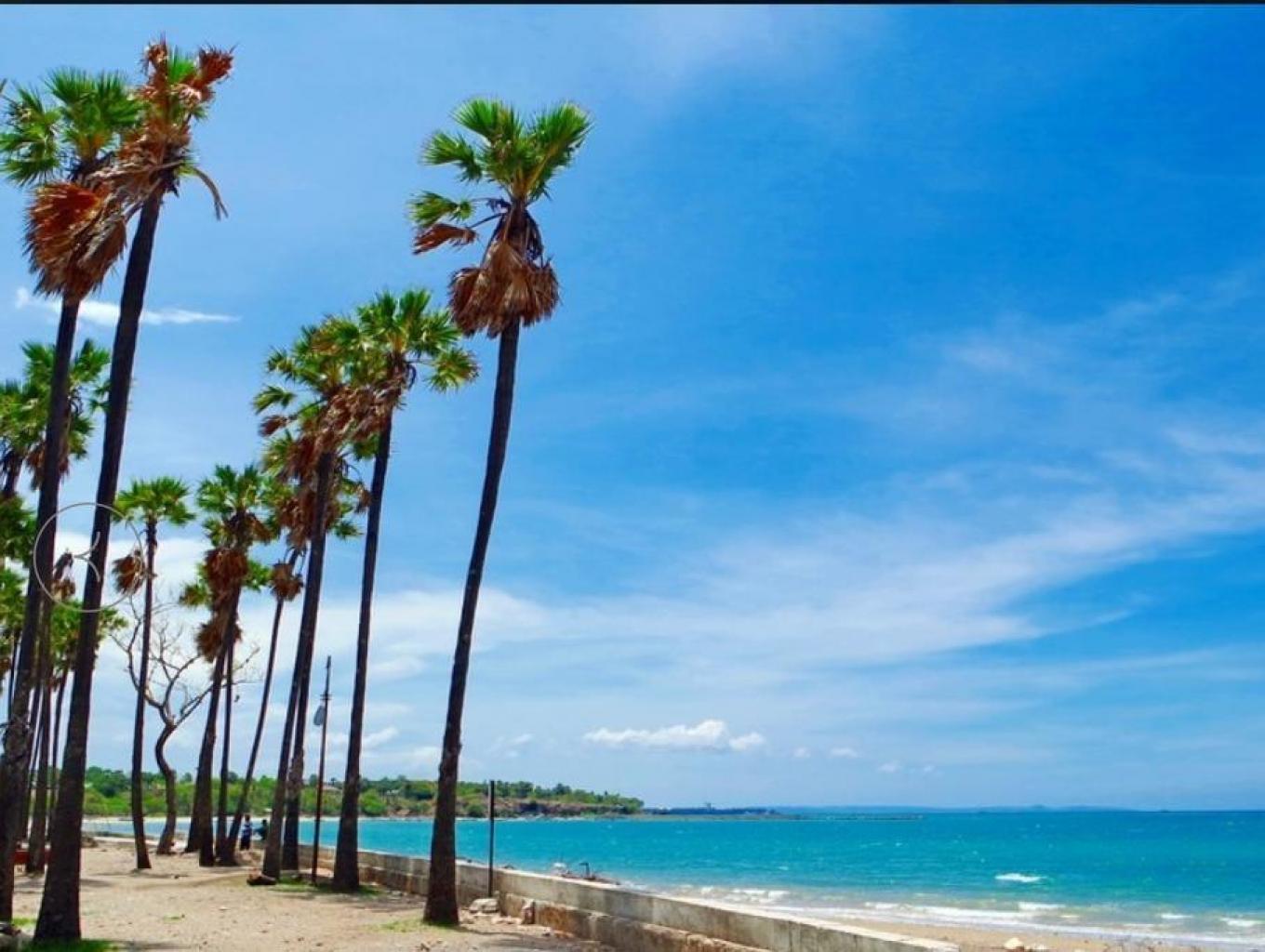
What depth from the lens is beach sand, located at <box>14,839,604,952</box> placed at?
16.2 metres

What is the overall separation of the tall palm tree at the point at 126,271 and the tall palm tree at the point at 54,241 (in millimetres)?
245

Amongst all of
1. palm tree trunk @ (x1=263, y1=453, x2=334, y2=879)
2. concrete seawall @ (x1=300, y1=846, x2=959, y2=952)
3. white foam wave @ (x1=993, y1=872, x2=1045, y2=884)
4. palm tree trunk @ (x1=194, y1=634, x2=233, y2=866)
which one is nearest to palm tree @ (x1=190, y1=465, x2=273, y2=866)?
palm tree trunk @ (x1=194, y1=634, x2=233, y2=866)

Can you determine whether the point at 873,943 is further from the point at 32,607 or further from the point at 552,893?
the point at 32,607

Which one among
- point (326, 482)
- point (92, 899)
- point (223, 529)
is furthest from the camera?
point (223, 529)

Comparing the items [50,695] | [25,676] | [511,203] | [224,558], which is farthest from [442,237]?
[50,695]

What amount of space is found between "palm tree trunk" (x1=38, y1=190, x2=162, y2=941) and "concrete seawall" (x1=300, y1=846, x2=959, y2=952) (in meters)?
6.91

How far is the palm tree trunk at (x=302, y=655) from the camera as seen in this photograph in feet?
83.6

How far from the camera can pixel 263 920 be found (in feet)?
62.4

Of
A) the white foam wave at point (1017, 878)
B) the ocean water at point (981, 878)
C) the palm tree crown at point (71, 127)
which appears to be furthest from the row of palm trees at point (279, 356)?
the white foam wave at point (1017, 878)

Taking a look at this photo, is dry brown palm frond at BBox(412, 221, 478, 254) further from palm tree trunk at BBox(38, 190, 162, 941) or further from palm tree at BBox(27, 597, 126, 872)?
palm tree at BBox(27, 597, 126, 872)

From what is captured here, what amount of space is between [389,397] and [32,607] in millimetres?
Result: 9675

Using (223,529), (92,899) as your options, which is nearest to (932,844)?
(223,529)

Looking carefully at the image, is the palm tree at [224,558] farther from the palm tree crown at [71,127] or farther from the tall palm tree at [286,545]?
the palm tree crown at [71,127]

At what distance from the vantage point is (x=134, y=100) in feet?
54.5
